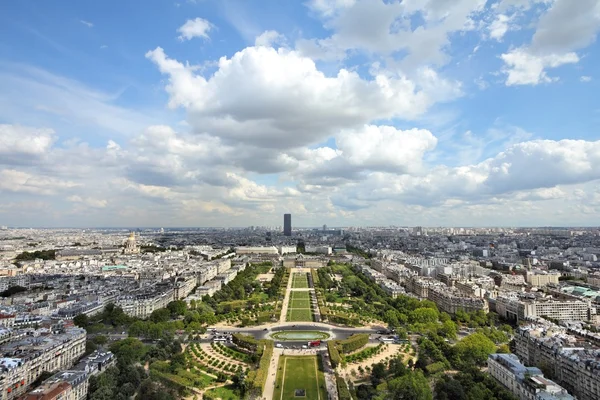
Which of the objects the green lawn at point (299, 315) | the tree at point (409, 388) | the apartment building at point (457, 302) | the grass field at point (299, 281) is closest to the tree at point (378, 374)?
the tree at point (409, 388)

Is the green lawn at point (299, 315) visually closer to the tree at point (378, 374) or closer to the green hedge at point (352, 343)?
the green hedge at point (352, 343)

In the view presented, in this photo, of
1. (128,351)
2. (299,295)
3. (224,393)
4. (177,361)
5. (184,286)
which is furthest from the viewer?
(299,295)

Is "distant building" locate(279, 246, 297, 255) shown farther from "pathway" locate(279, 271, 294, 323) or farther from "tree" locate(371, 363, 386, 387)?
"tree" locate(371, 363, 386, 387)

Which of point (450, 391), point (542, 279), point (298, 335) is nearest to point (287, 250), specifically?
point (542, 279)

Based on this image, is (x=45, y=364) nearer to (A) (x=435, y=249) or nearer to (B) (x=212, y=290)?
(B) (x=212, y=290)

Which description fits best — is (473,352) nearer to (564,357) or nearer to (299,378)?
(564,357)

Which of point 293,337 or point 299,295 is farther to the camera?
point 299,295

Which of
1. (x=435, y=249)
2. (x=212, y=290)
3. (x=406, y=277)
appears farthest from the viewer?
(x=435, y=249)

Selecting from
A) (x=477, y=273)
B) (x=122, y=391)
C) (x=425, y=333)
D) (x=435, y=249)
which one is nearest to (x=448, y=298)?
(x=425, y=333)
